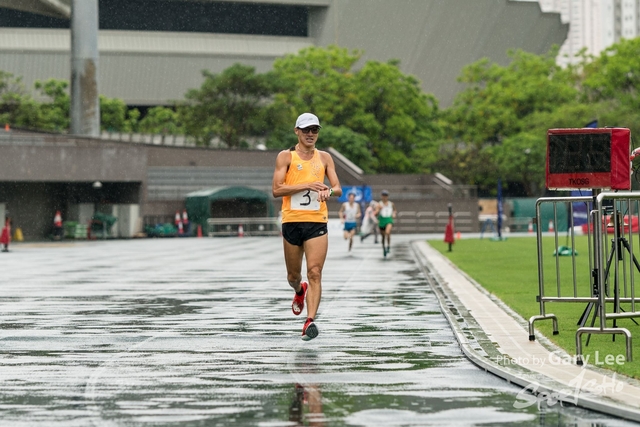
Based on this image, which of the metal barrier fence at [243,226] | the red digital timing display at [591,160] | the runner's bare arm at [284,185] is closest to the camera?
the red digital timing display at [591,160]

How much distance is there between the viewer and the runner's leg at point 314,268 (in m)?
12.4

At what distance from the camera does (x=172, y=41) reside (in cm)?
10331

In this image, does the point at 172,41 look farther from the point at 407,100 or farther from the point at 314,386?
the point at 314,386

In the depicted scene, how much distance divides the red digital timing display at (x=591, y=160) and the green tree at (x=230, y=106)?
6927 cm

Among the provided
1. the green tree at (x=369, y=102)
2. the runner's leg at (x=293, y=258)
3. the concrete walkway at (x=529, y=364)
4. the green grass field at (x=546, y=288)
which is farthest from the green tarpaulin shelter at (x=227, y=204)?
the runner's leg at (x=293, y=258)

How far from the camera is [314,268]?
40.8 feet

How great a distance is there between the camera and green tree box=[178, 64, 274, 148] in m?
81.6

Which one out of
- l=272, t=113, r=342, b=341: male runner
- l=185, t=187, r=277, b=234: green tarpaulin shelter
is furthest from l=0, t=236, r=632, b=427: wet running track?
l=185, t=187, r=277, b=234: green tarpaulin shelter

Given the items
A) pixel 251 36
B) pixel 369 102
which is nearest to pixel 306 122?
pixel 369 102

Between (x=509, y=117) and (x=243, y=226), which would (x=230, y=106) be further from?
(x=509, y=117)

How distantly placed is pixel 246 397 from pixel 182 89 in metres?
95.8

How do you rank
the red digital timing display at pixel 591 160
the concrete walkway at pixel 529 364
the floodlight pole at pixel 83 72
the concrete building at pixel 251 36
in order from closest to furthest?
the concrete walkway at pixel 529 364
the red digital timing display at pixel 591 160
the floodlight pole at pixel 83 72
the concrete building at pixel 251 36

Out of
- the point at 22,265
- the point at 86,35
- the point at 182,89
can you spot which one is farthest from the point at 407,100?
the point at 22,265

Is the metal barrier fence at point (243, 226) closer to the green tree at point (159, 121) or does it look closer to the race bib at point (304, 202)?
the green tree at point (159, 121)
